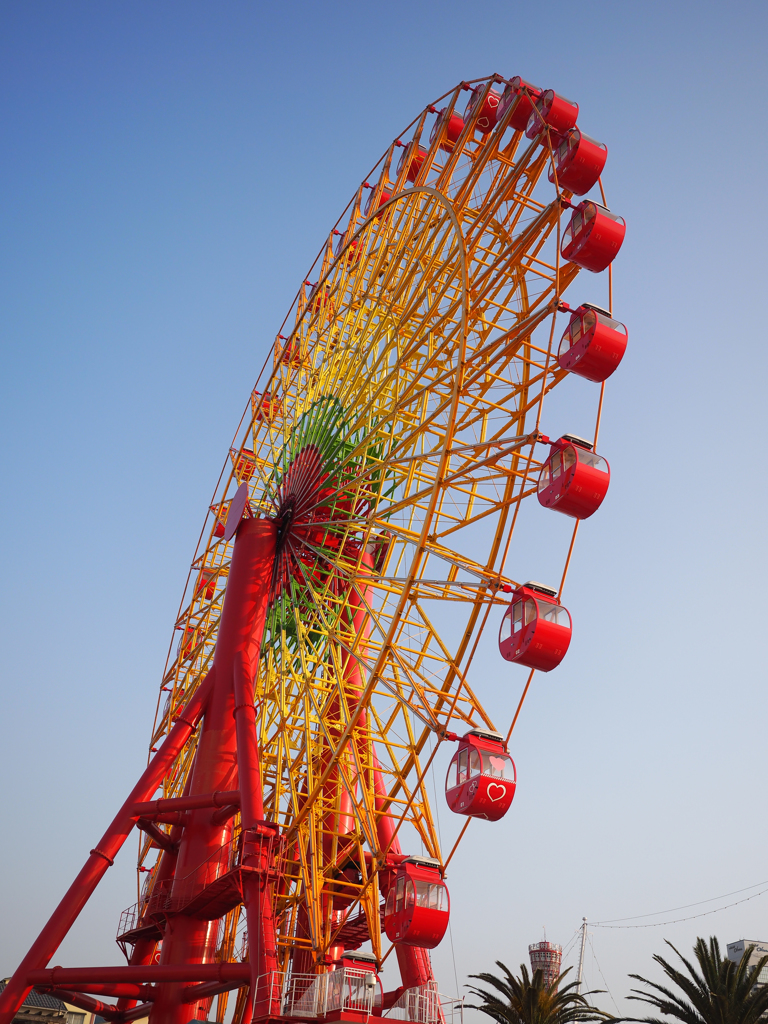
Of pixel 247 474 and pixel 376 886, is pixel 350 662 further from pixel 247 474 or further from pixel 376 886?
pixel 247 474

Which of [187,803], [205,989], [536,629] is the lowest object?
[205,989]

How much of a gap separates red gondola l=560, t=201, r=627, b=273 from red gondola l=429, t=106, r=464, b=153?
5214 millimetres

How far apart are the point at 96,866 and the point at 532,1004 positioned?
12298mm

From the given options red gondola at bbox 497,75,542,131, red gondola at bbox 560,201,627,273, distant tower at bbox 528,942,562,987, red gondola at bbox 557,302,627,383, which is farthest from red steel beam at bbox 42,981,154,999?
distant tower at bbox 528,942,562,987

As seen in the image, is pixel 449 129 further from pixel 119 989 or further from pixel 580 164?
pixel 119 989

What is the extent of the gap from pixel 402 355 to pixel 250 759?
9.41 m

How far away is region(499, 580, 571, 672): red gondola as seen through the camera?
→ 16266mm

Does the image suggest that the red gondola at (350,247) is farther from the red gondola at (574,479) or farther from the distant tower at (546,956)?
the distant tower at (546,956)

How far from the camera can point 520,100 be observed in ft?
67.8

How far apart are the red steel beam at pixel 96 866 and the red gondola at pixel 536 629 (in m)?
7.25

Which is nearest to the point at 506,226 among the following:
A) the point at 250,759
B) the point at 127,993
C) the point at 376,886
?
the point at 250,759

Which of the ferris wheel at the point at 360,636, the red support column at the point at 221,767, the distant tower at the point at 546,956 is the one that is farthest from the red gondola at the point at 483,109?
the distant tower at the point at 546,956

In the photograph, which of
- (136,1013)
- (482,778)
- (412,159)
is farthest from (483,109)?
(136,1013)

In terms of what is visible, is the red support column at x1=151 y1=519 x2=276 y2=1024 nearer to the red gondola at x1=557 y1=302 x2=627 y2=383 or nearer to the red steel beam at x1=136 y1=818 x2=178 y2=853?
the red steel beam at x1=136 y1=818 x2=178 y2=853
